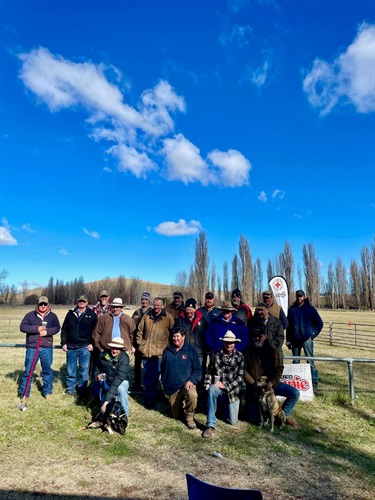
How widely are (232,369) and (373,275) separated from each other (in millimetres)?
61315

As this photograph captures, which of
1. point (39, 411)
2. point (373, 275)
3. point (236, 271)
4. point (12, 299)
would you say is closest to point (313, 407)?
point (39, 411)

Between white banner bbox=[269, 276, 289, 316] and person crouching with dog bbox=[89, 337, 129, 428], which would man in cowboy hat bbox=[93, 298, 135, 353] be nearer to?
person crouching with dog bbox=[89, 337, 129, 428]

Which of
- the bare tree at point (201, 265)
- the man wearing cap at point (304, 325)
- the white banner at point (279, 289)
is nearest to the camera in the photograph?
the man wearing cap at point (304, 325)

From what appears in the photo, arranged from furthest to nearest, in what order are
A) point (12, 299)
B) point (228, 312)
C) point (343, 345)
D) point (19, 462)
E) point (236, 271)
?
point (12, 299)
point (236, 271)
point (343, 345)
point (228, 312)
point (19, 462)

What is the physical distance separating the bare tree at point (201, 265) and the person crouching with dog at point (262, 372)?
4216 cm

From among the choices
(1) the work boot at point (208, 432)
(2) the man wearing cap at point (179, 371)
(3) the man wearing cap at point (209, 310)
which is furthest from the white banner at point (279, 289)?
(1) the work boot at point (208, 432)

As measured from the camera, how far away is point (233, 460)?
453 centimetres

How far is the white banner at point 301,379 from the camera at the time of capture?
7.13 meters

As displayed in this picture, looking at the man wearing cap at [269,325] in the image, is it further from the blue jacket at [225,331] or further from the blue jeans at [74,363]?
the blue jeans at [74,363]

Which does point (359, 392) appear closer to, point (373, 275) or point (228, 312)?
point (228, 312)

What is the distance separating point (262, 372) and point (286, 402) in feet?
2.43

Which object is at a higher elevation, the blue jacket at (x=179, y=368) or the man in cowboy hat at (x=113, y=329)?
the man in cowboy hat at (x=113, y=329)

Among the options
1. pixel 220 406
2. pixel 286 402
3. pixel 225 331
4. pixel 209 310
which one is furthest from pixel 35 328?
pixel 286 402

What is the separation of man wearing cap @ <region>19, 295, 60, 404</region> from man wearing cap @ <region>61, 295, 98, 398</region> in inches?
12.0
